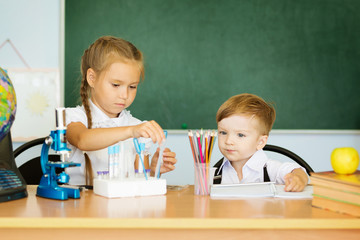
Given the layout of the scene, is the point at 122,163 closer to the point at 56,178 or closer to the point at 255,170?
the point at 56,178

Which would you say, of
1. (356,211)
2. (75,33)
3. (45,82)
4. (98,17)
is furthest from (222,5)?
(356,211)

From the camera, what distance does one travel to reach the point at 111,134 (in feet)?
3.67

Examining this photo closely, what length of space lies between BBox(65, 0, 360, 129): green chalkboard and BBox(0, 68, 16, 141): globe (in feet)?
5.61

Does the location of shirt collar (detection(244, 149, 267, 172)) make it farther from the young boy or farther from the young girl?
the young girl

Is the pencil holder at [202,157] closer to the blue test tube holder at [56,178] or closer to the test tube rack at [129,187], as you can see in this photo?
the test tube rack at [129,187]

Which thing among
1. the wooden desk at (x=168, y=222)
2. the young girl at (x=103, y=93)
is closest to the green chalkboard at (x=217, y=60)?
the young girl at (x=103, y=93)

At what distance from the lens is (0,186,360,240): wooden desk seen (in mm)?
758

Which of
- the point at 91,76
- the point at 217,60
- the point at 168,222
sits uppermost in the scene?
the point at 217,60

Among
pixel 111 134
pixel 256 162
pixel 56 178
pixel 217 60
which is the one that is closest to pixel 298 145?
pixel 217 60

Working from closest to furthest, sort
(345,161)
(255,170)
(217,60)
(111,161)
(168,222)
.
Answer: (168,222) < (345,161) < (111,161) < (255,170) < (217,60)

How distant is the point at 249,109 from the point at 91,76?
0.65m

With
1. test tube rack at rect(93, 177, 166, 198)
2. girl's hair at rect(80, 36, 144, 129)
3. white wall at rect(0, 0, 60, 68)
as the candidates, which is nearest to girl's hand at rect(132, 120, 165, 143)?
test tube rack at rect(93, 177, 166, 198)

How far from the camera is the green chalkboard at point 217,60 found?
108 inches

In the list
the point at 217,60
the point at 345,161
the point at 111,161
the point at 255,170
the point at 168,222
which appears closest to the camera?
the point at 168,222
